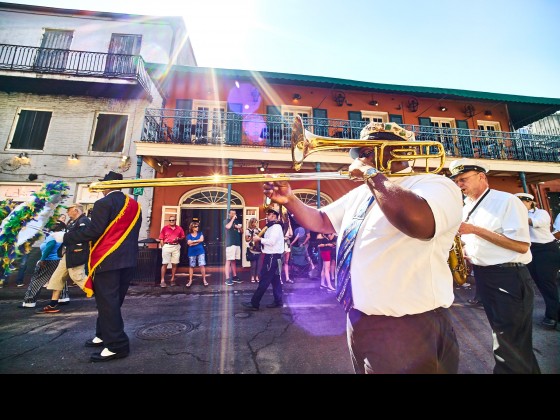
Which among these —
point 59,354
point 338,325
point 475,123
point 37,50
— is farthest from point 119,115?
point 475,123

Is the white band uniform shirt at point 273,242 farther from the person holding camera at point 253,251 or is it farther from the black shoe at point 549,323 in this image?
the black shoe at point 549,323

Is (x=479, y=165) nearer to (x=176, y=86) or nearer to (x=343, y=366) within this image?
(x=343, y=366)

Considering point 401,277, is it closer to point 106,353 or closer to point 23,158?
point 106,353

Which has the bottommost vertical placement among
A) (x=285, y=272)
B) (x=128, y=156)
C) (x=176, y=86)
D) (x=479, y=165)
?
(x=285, y=272)

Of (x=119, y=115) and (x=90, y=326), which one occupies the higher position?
(x=119, y=115)

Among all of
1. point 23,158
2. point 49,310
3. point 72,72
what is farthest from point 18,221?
point 72,72

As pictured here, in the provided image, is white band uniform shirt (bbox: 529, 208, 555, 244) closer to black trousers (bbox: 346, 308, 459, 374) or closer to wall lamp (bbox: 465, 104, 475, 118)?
black trousers (bbox: 346, 308, 459, 374)

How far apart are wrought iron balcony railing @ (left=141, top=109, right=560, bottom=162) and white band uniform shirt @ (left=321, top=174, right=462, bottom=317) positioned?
28.0 ft

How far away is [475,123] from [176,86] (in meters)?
15.3

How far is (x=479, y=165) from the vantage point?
2930 mm

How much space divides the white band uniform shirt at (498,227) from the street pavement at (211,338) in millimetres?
1344

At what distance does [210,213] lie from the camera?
11.1m

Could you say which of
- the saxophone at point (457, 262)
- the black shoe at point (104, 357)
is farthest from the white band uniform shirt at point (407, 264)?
the black shoe at point (104, 357)

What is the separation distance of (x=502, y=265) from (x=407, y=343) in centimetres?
190
